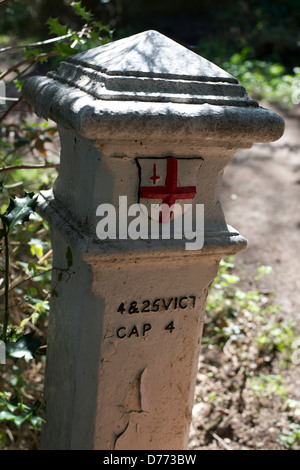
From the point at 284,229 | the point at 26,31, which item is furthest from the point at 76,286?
the point at 26,31

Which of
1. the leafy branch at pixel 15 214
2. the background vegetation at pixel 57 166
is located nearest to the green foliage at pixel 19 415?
the background vegetation at pixel 57 166

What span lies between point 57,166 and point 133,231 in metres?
0.80

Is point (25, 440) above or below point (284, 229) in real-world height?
below

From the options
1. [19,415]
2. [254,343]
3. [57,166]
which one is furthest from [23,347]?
[254,343]

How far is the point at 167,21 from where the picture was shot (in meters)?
10.5

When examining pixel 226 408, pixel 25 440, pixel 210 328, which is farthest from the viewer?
pixel 210 328

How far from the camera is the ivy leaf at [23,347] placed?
1562 mm

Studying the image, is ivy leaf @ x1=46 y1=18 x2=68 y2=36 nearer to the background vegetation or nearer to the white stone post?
the background vegetation

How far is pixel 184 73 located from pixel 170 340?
878mm

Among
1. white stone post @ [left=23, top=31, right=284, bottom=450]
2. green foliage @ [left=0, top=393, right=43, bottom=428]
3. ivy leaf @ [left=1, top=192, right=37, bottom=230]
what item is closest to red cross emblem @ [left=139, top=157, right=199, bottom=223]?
white stone post @ [left=23, top=31, right=284, bottom=450]

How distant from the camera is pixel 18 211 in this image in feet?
5.58

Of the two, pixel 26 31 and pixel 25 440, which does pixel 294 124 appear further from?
pixel 25 440

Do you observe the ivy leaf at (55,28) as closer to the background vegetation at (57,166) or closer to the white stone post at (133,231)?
the background vegetation at (57,166)

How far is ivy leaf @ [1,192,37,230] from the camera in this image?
66.1 inches
